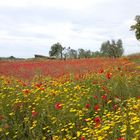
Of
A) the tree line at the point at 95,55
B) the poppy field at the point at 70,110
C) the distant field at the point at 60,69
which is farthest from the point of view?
the tree line at the point at 95,55

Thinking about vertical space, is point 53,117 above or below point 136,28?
below

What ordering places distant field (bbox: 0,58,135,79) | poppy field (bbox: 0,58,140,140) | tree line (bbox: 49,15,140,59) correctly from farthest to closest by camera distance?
tree line (bbox: 49,15,140,59)
distant field (bbox: 0,58,135,79)
poppy field (bbox: 0,58,140,140)

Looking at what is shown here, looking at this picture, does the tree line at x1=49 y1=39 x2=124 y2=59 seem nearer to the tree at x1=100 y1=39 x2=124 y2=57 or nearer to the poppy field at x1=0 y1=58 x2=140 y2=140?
the tree at x1=100 y1=39 x2=124 y2=57

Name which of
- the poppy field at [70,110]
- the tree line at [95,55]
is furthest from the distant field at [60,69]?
the tree line at [95,55]

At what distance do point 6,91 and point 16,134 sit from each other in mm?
2053

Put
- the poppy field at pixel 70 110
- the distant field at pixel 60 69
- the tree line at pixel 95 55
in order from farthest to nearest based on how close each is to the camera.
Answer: the tree line at pixel 95 55
the distant field at pixel 60 69
the poppy field at pixel 70 110

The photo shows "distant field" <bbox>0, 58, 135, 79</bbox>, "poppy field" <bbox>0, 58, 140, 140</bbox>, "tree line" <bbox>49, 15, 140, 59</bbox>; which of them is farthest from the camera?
"tree line" <bbox>49, 15, 140, 59</bbox>

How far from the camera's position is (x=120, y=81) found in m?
9.59

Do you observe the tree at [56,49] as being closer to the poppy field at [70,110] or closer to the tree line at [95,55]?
the tree line at [95,55]

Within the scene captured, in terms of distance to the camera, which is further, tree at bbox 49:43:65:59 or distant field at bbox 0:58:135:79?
tree at bbox 49:43:65:59

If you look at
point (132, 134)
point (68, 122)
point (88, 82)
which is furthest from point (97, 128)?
point (88, 82)

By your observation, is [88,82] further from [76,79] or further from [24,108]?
[24,108]

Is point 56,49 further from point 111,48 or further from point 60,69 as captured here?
point 60,69

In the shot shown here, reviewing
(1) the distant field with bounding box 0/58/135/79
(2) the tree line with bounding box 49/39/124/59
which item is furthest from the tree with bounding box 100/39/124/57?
(1) the distant field with bounding box 0/58/135/79
